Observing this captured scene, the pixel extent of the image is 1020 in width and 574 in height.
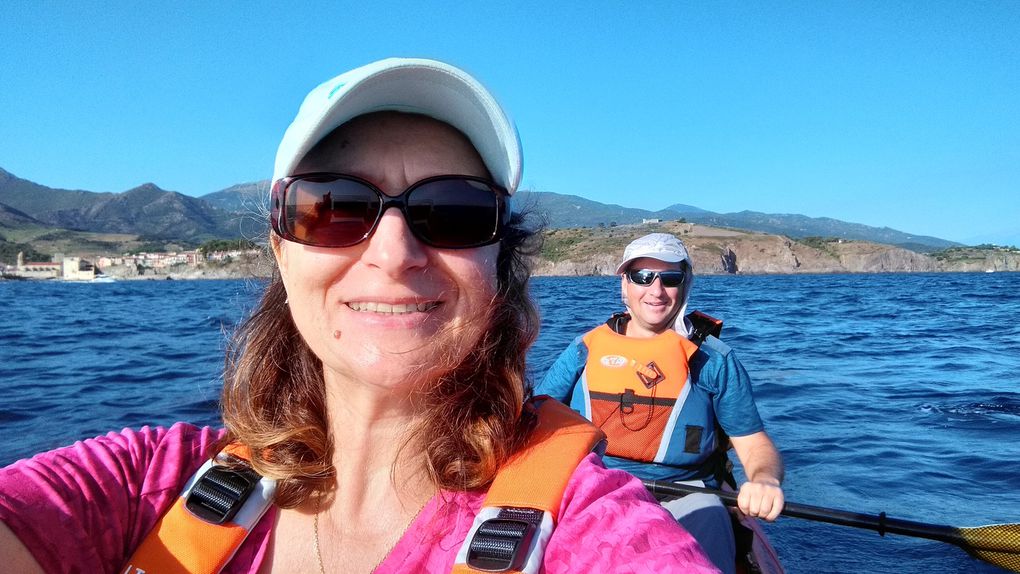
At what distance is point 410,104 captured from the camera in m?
1.50

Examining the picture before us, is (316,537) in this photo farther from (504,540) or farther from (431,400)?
(504,540)

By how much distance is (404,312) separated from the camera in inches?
59.7

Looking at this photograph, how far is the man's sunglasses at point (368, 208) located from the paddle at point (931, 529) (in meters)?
3.02

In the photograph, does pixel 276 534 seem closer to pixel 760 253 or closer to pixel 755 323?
pixel 755 323

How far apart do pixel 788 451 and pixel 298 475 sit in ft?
24.2

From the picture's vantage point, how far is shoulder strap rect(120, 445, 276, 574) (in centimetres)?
150

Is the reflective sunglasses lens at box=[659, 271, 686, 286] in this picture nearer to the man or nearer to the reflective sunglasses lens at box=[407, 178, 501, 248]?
the man

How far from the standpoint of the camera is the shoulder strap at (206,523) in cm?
150

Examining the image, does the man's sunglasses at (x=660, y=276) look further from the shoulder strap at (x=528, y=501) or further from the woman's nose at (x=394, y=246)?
the woman's nose at (x=394, y=246)

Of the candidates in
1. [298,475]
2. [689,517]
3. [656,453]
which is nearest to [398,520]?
[298,475]

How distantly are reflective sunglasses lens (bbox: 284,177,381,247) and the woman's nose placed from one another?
29 mm

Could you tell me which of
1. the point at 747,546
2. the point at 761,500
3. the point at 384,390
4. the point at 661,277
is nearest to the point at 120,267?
the point at 661,277

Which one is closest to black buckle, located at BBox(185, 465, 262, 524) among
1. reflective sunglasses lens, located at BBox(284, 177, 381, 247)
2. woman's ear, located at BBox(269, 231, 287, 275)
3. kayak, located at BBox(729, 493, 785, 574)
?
woman's ear, located at BBox(269, 231, 287, 275)

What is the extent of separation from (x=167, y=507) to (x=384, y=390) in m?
0.61
